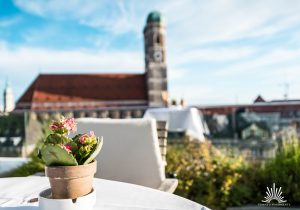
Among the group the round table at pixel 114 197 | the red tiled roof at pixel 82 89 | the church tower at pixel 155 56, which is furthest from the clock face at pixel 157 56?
the round table at pixel 114 197

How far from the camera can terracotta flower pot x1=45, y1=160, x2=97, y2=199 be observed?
1.01 m

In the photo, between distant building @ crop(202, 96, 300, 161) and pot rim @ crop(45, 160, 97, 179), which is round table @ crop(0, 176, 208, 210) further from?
distant building @ crop(202, 96, 300, 161)

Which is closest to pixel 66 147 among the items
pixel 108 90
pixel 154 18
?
pixel 108 90

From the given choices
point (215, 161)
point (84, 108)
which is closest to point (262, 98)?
point (215, 161)

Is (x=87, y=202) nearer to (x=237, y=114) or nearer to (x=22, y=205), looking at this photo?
(x=22, y=205)

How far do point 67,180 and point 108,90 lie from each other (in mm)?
43450

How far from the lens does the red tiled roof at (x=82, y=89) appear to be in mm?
42875

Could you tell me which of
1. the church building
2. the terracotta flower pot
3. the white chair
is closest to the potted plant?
the terracotta flower pot

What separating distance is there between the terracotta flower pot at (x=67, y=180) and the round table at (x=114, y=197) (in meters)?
0.12

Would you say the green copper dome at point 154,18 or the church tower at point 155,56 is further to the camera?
the green copper dome at point 154,18

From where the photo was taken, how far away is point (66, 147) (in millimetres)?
1035

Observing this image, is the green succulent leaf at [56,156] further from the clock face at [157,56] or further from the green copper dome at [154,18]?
the green copper dome at [154,18]

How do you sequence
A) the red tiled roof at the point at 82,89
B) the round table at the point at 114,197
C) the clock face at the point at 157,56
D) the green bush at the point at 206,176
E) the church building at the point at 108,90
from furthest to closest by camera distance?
the clock face at the point at 157,56 → the red tiled roof at the point at 82,89 → the church building at the point at 108,90 → the green bush at the point at 206,176 → the round table at the point at 114,197

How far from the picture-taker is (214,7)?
360cm
